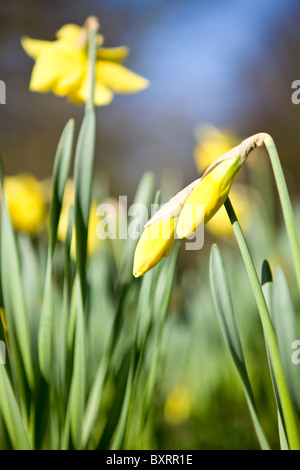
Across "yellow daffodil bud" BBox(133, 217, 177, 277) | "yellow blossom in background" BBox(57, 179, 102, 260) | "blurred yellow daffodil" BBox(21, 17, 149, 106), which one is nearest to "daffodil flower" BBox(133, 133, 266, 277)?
"yellow daffodil bud" BBox(133, 217, 177, 277)

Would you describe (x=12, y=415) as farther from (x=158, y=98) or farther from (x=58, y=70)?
(x=158, y=98)

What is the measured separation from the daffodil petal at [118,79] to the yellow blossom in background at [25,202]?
0.41 m

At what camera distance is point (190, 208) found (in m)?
0.32

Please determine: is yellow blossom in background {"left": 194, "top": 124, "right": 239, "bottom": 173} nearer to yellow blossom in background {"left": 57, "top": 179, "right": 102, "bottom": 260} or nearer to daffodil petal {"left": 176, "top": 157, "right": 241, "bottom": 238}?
yellow blossom in background {"left": 57, "top": 179, "right": 102, "bottom": 260}

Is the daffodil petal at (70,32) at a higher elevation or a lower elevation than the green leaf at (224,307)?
higher

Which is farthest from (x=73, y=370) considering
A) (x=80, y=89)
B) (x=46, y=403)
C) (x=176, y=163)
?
(x=176, y=163)

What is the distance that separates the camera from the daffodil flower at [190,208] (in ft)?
1.05

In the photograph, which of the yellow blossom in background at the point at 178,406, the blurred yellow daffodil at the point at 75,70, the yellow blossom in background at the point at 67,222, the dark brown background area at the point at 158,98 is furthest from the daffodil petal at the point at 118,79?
the dark brown background area at the point at 158,98

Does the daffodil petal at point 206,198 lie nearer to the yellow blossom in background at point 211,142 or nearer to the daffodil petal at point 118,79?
the daffodil petal at point 118,79

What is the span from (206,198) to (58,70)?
31 cm

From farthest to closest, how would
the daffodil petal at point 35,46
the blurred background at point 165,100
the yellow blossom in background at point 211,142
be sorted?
the blurred background at point 165,100, the yellow blossom in background at point 211,142, the daffodil petal at point 35,46

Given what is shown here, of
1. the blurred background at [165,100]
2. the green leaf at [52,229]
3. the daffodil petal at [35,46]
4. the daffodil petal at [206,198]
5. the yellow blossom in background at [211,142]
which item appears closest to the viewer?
the daffodil petal at [206,198]

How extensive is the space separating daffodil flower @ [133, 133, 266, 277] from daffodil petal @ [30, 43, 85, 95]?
27 centimetres
